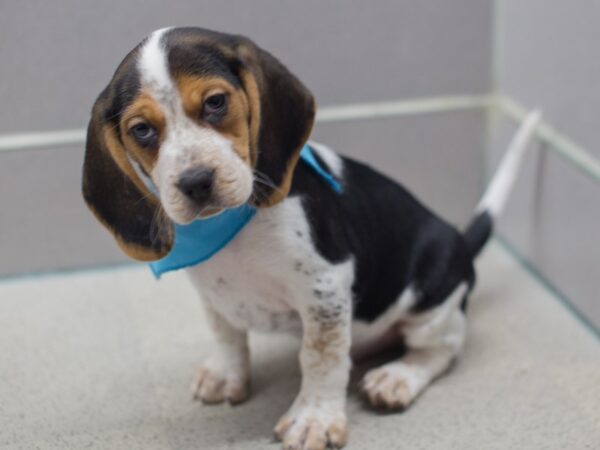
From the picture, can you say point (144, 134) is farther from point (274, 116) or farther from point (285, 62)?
point (285, 62)

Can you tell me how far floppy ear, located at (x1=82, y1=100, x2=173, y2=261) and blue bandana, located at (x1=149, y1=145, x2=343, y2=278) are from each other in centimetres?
5

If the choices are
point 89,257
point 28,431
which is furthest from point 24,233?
point 28,431

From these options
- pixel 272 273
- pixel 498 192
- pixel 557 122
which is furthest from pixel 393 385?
pixel 557 122

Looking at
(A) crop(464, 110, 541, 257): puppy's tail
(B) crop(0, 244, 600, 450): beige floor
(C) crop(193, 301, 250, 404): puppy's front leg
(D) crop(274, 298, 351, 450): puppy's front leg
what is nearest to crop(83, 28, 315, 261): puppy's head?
(D) crop(274, 298, 351, 450): puppy's front leg

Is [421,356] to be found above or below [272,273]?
below

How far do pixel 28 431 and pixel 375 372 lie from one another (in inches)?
38.3

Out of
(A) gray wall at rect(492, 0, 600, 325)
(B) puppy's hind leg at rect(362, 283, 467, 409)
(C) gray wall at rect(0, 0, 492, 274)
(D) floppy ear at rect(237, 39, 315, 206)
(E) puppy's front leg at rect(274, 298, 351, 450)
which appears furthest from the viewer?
(A) gray wall at rect(492, 0, 600, 325)

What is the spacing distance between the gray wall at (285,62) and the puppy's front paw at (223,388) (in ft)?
1.86

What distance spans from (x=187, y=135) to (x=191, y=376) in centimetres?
108

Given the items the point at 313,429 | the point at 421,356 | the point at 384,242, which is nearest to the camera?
the point at 313,429

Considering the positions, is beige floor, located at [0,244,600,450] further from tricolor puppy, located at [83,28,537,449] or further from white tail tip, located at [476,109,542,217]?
white tail tip, located at [476,109,542,217]

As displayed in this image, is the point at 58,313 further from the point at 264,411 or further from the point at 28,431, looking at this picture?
the point at 264,411

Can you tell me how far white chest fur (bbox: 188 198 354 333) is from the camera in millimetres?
2266

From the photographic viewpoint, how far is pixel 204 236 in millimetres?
2230
